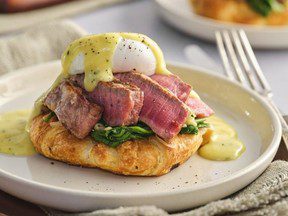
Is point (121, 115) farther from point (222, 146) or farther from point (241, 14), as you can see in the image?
point (241, 14)

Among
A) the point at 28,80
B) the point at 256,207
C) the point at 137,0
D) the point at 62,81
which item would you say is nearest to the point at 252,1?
the point at 137,0

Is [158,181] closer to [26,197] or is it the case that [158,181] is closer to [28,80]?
[26,197]

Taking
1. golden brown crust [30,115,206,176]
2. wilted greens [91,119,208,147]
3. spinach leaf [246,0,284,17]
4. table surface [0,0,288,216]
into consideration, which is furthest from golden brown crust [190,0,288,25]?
wilted greens [91,119,208,147]

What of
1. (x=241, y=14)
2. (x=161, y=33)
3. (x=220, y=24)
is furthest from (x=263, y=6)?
(x=161, y=33)

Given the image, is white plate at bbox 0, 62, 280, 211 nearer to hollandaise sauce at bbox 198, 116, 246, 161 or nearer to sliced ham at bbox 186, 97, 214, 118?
hollandaise sauce at bbox 198, 116, 246, 161

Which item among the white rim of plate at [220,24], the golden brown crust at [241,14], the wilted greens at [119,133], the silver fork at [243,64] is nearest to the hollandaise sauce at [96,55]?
the wilted greens at [119,133]
